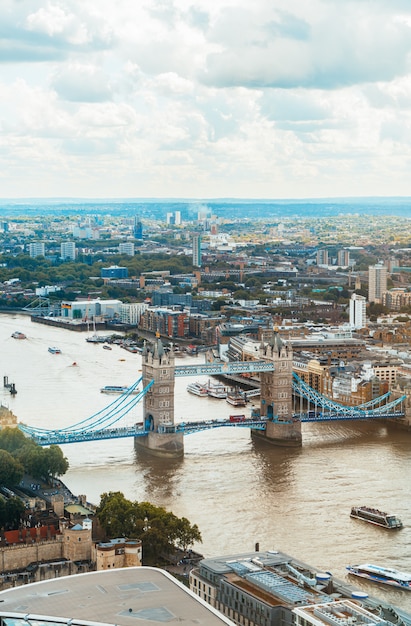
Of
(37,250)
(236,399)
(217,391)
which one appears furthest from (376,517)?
(37,250)

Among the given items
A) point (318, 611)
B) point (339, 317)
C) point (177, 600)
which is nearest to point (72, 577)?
point (177, 600)

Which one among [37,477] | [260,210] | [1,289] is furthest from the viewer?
[260,210]

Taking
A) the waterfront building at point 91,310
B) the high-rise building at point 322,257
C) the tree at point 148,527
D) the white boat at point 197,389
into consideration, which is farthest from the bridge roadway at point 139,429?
the high-rise building at point 322,257

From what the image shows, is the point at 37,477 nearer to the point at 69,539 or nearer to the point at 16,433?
the point at 16,433

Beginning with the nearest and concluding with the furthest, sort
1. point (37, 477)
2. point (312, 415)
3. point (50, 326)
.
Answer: point (37, 477), point (312, 415), point (50, 326)

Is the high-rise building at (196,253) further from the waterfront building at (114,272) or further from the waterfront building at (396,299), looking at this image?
the waterfront building at (396,299)

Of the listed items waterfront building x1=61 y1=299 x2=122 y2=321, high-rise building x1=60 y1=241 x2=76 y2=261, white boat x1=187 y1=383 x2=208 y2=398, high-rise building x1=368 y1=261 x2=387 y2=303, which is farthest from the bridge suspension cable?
high-rise building x1=60 y1=241 x2=76 y2=261
